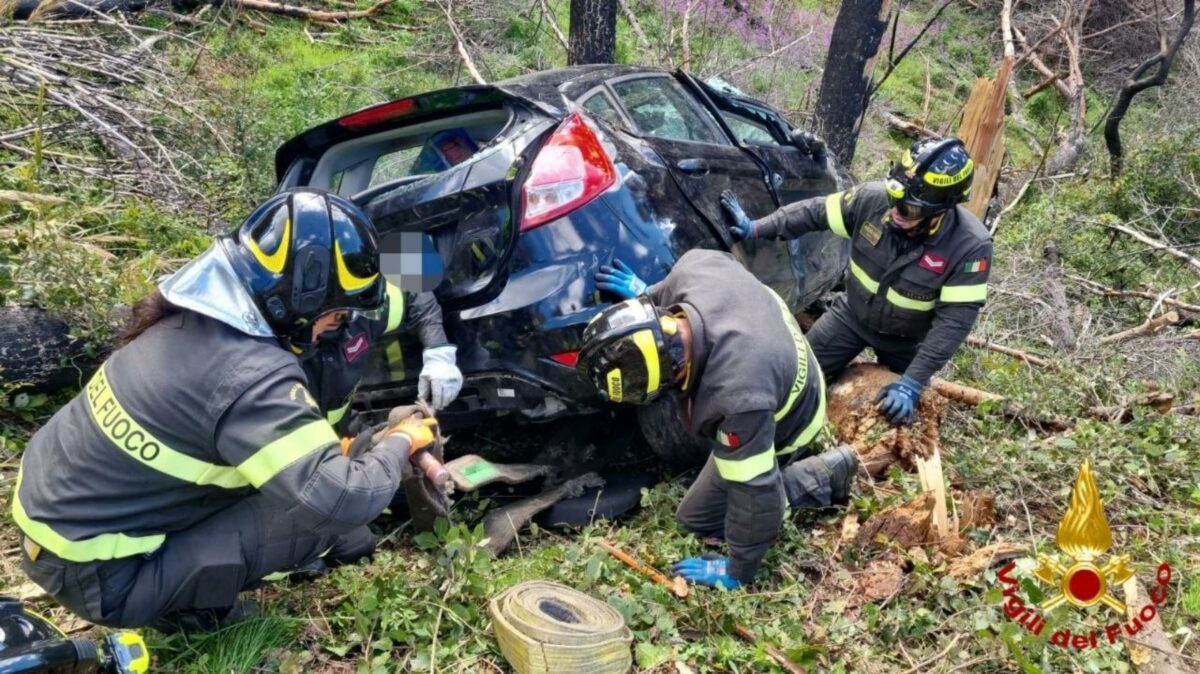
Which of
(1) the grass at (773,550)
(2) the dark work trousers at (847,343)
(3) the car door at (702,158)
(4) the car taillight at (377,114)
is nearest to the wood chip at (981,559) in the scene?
(1) the grass at (773,550)

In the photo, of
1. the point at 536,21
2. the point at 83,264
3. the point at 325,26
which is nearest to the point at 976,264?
the point at 83,264

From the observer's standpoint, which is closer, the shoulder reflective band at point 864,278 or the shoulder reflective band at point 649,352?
the shoulder reflective band at point 649,352

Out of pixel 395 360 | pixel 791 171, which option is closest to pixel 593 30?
pixel 791 171

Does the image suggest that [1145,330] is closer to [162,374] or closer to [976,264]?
[976,264]

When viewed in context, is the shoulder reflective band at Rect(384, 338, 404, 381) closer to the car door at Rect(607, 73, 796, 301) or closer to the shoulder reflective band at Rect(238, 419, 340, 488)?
the shoulder reflective band at Rect(238, 419, 340, 488)

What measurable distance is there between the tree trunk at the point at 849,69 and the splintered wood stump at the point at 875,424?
264 centimetres

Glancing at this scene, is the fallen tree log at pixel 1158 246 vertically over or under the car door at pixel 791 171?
under

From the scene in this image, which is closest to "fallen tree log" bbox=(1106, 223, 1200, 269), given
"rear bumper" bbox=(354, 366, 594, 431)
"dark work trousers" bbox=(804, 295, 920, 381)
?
"dark work trousers" bbox=(804, 295, 920, 381)

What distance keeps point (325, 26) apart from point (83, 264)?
19.0ft

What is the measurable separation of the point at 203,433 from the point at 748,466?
156cm

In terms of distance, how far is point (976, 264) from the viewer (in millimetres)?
3795

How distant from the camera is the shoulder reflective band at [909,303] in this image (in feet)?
13.1

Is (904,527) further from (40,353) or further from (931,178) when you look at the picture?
(40,353)

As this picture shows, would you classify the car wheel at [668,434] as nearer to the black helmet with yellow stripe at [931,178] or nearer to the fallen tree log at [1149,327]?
the black helmet with yellow stripe at [931,178]
